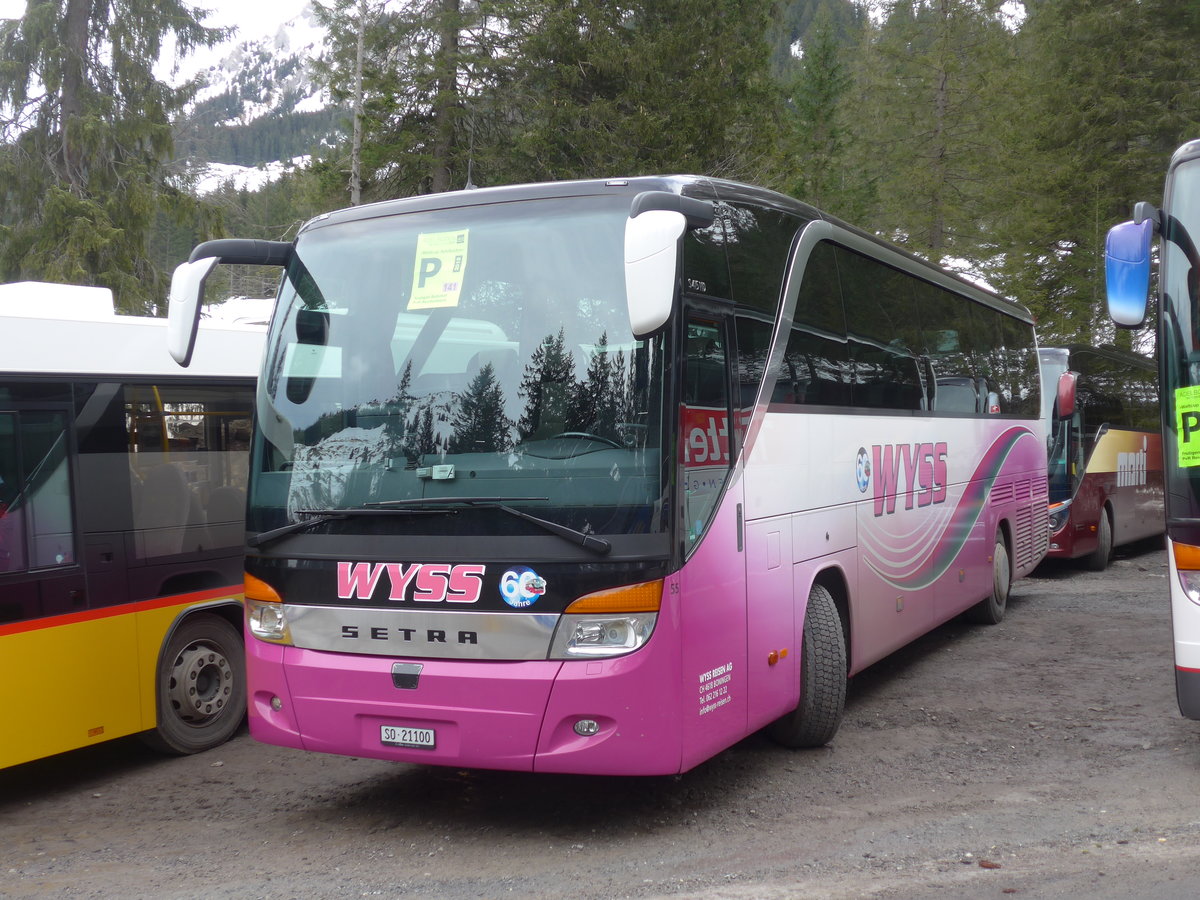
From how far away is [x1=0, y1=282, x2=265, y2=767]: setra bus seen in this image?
6500 millimetres

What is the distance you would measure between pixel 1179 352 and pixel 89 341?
6099 mm

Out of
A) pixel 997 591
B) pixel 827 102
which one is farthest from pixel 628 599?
pixel 827 102

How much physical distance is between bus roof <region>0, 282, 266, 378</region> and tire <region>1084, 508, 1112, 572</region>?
12443 millimetres

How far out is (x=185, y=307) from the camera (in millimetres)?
6055

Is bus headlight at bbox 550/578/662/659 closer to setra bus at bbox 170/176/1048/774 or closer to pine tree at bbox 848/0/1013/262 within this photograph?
setra bus at bbox 170/176/1048/774

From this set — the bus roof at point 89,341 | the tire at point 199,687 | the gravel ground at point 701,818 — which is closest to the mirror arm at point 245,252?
the bus roof at point 89,341

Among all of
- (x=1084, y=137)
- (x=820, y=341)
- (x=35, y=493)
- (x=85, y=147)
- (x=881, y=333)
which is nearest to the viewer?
(x=35, y=493)

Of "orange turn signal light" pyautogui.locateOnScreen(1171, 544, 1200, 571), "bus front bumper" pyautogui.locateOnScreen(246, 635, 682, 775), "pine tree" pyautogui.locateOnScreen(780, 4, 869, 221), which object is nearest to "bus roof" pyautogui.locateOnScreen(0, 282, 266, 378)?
"bus front bumper" pyautogui.locateOnScreen(246, 635, 682, 775)

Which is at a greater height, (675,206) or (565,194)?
(565,194)

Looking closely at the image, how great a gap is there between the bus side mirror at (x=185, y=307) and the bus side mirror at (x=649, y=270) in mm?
2492

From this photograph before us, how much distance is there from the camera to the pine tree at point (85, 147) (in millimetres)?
23719

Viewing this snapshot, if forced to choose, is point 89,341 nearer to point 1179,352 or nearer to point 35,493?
point 35,493

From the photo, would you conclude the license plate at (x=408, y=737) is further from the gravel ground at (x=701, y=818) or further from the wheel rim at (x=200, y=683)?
the wheel rim at (x=200, y=683)

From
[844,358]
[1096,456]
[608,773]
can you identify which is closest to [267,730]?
[608,773]
